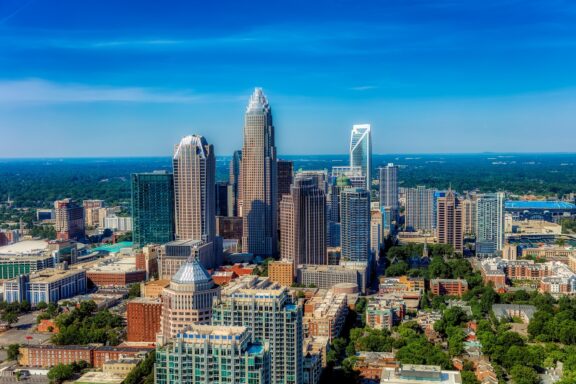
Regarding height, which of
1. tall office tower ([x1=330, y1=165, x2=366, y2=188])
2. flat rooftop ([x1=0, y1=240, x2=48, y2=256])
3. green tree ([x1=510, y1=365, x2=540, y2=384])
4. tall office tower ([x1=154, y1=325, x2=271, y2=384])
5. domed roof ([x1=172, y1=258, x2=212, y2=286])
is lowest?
green tree ([x1=510, y1=365, x2=540, y2=384])

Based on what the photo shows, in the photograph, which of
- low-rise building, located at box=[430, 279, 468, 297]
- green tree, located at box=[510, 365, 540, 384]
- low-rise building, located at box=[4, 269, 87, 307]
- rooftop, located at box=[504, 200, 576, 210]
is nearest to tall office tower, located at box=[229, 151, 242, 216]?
low-rise building, located at box=[4, 269, 87, 307]

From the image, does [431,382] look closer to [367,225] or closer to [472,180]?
[367,225]

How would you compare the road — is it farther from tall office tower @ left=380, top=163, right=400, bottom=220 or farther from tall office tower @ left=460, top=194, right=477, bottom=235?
tall office tower @ left=380, top=163, right=400, bottom=220

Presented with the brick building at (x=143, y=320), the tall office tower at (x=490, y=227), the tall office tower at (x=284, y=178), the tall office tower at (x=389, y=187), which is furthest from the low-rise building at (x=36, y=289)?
the tall office tower at (x=389, y=187)

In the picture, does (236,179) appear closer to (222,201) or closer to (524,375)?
(222,201)

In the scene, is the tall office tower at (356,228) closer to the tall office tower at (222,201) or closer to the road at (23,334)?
the tall office tower at (222,201)

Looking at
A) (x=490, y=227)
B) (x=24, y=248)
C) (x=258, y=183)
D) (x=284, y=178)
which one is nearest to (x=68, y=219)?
(x=24, y=248)

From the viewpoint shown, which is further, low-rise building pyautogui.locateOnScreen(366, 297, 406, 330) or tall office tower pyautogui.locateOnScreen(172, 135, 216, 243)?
tall office tower pyautogui.locateOnScreen(172, 135, 216, 243)
